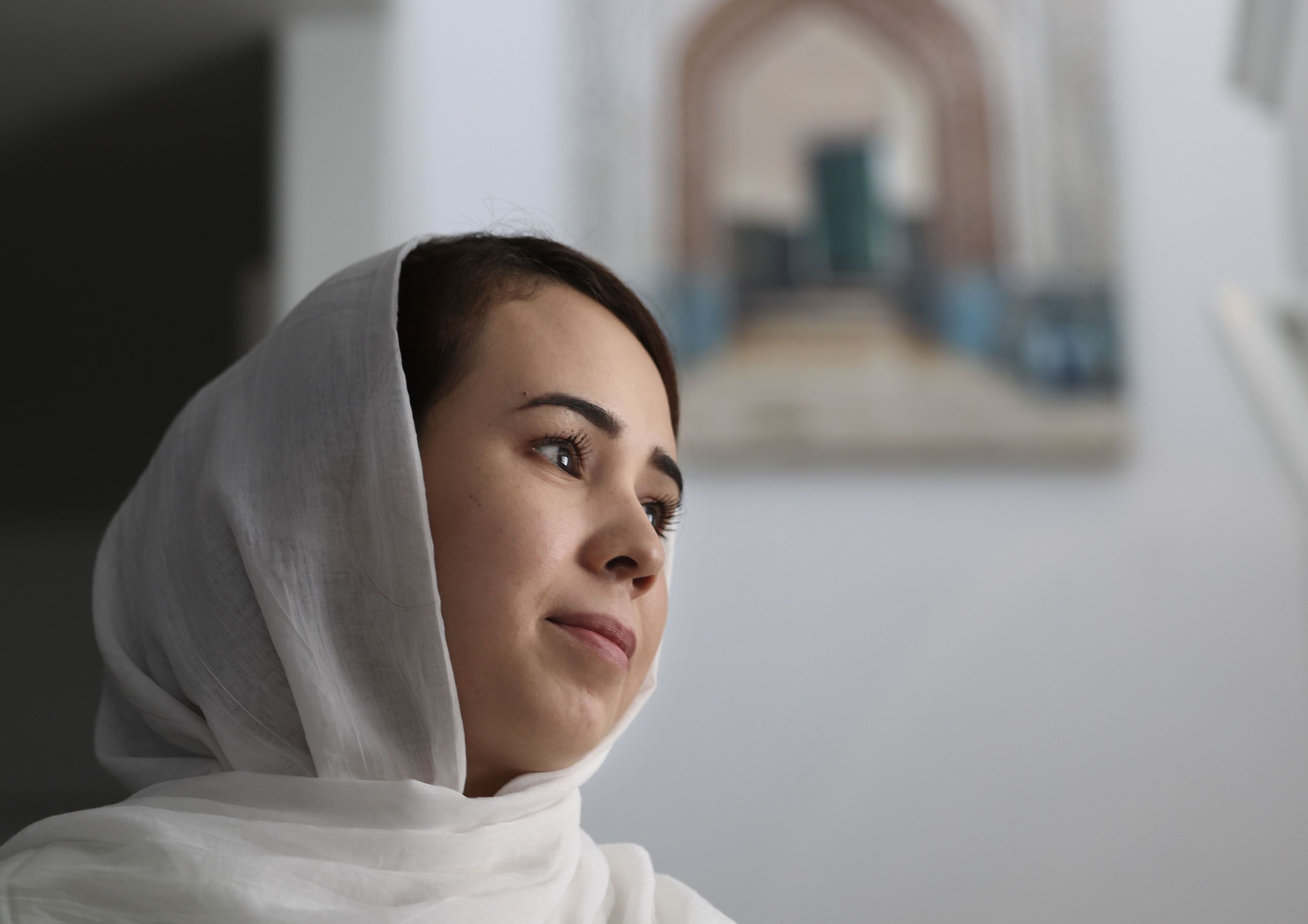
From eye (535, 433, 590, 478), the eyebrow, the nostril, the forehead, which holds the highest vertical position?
the forehead

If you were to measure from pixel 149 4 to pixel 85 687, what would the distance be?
2.32 meters

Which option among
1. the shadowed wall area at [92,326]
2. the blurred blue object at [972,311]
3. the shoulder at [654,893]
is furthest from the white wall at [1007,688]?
the shoulder at [654,893]

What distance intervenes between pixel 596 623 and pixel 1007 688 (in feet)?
5.63

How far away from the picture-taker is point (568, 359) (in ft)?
2.93

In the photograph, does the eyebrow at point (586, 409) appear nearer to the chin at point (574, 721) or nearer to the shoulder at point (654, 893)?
the chin at point (574, 721)

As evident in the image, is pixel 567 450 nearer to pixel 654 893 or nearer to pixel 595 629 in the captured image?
pixel 595 629

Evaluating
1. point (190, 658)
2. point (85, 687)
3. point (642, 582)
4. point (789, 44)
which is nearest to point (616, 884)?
point (642, 582)

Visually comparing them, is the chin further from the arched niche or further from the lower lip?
the arched niche

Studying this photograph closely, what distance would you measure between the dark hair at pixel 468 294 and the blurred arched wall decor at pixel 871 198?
58.1 inches

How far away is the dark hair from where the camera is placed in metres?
0.89

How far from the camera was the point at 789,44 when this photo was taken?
263 centimetres

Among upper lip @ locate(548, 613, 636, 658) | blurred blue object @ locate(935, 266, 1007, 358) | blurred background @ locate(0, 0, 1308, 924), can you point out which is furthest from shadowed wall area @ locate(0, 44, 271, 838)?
blurred blue object @ locate(935, 266, 1007, 358)

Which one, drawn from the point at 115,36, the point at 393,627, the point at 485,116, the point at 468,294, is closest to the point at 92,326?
the point at 485,116

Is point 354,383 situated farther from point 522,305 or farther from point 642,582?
point 642,582
